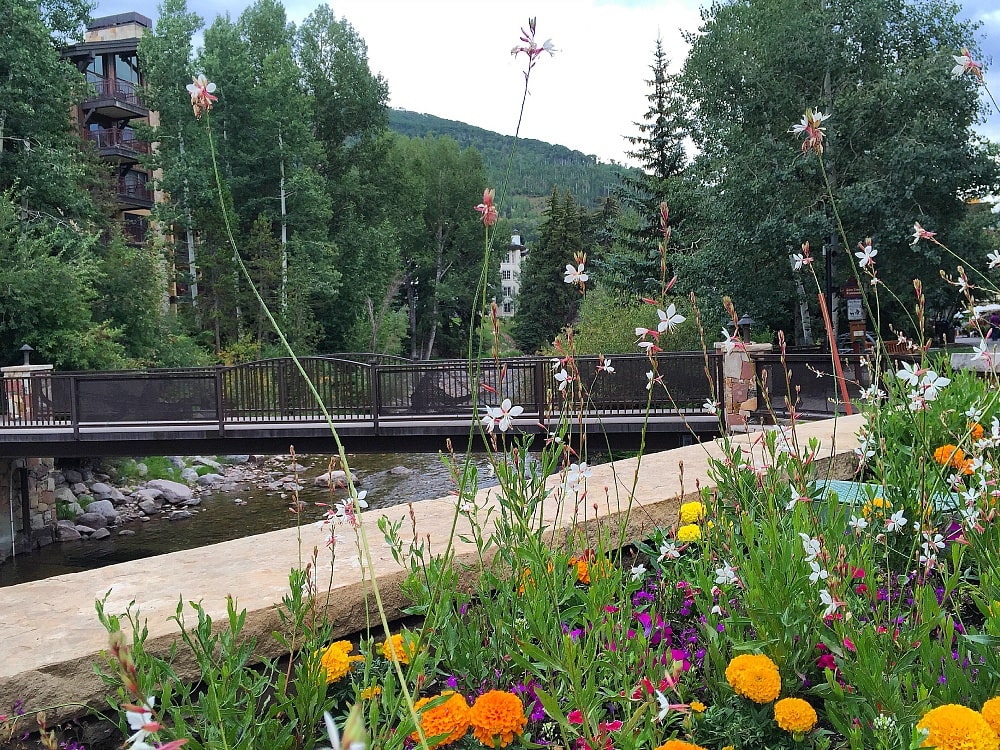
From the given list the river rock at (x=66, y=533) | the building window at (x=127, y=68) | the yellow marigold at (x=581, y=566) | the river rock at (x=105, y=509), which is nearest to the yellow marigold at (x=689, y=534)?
the yellow marigold at (x=581, y=566)

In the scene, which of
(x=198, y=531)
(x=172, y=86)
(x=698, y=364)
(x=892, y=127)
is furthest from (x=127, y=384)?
(x=172, y=86)

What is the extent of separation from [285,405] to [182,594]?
11.6m

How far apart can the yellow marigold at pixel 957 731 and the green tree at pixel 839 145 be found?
1887cm

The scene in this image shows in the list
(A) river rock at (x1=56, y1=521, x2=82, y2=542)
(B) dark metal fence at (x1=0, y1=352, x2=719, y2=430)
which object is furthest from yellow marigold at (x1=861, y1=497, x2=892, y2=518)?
(A) river rock at (x1=56, y1=521, x2=82, y2=542)

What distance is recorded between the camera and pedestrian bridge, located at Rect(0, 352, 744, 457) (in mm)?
12211

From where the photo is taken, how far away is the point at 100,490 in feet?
62.2

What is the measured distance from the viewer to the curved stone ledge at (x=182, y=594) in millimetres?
1666

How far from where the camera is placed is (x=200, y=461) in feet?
74.4

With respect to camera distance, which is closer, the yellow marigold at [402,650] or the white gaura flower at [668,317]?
the yellow marigold at [402,650]

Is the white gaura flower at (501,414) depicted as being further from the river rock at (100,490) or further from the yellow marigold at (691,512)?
the river rock at (100,490)

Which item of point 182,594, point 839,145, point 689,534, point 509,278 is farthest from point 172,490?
point 509,278

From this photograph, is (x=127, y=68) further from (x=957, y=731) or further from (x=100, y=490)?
(x=957, y=731)

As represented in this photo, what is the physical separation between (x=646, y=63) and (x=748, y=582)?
110 feet

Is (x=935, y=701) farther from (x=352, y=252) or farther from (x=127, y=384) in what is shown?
(x=352, y=252)
